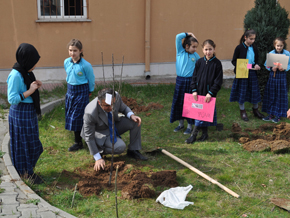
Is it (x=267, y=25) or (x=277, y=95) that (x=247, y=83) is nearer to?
(x=277, y=95)

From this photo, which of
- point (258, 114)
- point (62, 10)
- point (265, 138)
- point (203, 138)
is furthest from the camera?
point (62, 10)

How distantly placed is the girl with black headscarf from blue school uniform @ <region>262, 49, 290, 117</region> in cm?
515

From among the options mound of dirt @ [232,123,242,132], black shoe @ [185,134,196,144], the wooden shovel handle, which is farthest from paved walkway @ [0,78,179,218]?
mound of dirt @ [232,123,242,132]

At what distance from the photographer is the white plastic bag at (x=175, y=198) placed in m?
4.04

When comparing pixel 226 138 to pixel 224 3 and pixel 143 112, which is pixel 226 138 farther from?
pixel 224 3

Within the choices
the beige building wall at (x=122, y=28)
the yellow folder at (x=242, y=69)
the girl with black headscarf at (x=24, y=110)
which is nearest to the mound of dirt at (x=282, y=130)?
the yellow folder at (x=242, y=69)

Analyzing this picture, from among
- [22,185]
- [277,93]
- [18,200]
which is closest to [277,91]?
[277,93]

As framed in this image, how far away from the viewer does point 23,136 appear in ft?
14.8

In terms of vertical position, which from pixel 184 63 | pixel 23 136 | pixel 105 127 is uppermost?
pixel 184 63

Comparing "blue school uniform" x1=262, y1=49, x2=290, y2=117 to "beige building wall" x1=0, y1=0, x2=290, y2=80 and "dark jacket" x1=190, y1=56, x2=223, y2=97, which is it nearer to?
"dark jacket" x1=190, y1=56, x2=223, y2=97

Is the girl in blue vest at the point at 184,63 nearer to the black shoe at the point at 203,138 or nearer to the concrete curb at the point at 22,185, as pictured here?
the black shoe at the point at 203,138

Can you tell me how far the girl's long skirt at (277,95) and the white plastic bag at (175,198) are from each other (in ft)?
13.0

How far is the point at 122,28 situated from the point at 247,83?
4.83 m

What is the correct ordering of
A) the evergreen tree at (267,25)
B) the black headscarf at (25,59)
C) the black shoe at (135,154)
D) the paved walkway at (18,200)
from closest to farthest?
the paved walkway at (18,200), the black headscarf at (25,59), the black shoe at (135,154), the evergreen tree at (267,25)
